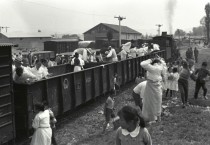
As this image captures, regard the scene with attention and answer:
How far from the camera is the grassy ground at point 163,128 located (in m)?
7.57

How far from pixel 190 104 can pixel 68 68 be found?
614cm

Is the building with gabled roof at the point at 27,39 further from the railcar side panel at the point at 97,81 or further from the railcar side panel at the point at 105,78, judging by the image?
the railcar side panel at the point at 97,81

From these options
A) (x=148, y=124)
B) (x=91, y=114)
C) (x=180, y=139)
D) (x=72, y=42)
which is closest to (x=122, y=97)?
(x=91, y=114)

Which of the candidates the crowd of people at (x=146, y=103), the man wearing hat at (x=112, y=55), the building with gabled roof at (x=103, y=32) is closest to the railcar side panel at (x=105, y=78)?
the crowd of people at (x=146, y=103)

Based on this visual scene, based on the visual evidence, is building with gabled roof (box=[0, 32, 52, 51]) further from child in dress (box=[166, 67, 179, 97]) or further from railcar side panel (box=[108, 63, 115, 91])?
child in dress (box=[166, 67, 179, 97])

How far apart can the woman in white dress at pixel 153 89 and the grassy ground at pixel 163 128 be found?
0.41 meters

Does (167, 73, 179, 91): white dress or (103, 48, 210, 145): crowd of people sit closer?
(103, 48, 210, 145): crowd of people

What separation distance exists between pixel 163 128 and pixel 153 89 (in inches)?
43.6

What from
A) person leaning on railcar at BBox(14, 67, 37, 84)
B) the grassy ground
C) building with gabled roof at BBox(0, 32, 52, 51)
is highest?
building with gabled roof at BBox(0, 32, 52, 51)

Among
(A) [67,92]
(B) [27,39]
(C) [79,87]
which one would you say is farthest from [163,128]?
(B) [27,39]

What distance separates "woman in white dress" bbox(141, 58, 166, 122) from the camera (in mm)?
8195

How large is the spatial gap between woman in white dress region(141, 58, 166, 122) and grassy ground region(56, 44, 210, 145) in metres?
0.41

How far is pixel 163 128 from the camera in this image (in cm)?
837

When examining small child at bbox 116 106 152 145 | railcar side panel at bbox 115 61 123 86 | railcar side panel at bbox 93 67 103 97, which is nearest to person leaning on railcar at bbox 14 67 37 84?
railcar side panel at bbox 93 67 103 97
